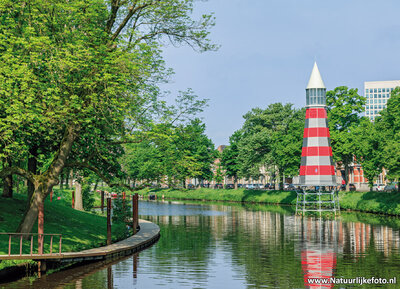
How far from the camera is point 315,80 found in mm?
59219

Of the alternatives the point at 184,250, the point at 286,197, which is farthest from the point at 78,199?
the point at 286,197

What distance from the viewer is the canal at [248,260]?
2347 centimetres

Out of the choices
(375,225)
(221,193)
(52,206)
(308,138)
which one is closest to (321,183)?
(308,138)

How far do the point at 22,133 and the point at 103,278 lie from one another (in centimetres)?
832

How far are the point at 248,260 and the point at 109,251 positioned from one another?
8222 millimetres

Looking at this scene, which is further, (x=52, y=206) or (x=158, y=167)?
(x=52, y=206)

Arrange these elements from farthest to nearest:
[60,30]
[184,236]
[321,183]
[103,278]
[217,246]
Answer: [321,183] → [184,236] → [217,246] → [60,30] → [103,278]

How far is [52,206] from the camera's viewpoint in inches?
1561

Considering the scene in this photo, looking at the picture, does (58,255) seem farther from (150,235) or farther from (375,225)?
(375,225)

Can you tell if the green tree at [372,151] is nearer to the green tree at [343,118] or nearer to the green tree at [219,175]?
the green tree at [343,118]

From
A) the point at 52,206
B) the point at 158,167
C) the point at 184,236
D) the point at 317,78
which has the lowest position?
the point at 184,236

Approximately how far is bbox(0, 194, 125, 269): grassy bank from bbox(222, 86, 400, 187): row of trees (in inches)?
1376

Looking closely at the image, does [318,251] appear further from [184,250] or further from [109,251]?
[109,251]

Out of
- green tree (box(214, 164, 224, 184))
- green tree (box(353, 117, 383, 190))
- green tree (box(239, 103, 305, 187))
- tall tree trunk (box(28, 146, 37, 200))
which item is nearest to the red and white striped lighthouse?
green tree (box(353, 117, 383, 190))
